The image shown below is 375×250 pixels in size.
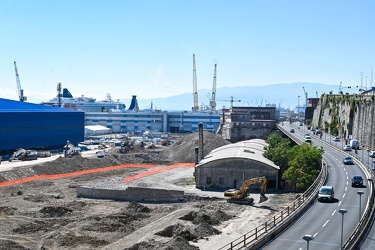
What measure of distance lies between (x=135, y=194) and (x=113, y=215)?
8.72 m

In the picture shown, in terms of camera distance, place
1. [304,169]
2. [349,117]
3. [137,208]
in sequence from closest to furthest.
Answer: [137,208], [304,169], [349,117]

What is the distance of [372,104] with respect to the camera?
72875 mm

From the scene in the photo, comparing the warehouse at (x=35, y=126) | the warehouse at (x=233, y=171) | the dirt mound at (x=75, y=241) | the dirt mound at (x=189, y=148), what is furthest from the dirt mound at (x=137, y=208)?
the warehouse at (x=35, y=126)

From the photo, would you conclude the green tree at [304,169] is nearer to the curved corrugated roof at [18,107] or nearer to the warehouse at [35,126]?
the warehouse at [35,126]

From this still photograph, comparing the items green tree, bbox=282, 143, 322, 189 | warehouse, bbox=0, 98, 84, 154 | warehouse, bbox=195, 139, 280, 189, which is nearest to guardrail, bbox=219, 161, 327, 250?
green tree, bbox=282, 143, 322, 189

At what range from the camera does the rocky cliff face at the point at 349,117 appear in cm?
7430

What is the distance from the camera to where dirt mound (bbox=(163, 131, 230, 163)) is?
→ 94.9 m

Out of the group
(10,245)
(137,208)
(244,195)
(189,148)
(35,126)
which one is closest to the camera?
(10,245)

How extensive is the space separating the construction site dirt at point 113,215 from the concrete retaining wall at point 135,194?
0.87 m

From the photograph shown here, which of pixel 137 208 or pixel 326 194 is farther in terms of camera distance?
pixel 137 208

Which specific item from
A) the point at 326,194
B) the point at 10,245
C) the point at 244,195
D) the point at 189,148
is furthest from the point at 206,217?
the point at 189,148

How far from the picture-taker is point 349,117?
87938 millimetres

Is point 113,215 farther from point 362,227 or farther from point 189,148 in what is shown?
point 189,148

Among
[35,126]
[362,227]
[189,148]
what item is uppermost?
[35,126]
